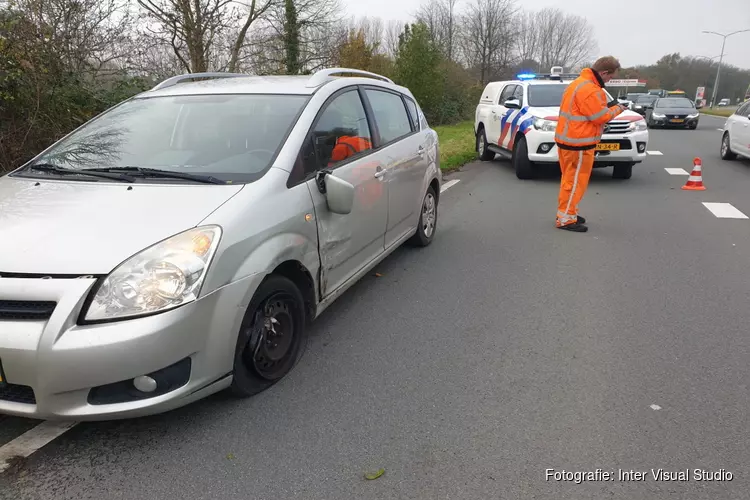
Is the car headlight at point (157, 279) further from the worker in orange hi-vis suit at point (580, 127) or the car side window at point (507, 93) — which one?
the car side window at point (507, 93)

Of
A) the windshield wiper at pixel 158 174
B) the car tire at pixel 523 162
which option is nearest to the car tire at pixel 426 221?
the windshield wiper at pixel 158 174

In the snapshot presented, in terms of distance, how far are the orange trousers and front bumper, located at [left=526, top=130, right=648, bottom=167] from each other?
292cm

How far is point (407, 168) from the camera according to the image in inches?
191

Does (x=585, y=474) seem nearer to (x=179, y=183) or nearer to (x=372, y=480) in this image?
(x=372, y=480)

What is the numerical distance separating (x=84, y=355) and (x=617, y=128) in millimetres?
9096

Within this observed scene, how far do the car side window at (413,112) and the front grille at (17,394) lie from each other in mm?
4057

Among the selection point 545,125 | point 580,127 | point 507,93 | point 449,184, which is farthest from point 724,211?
point 507,93

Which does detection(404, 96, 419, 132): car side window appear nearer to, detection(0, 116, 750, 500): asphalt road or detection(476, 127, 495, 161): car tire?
detection(0, 116, 750, 500): asphalt road

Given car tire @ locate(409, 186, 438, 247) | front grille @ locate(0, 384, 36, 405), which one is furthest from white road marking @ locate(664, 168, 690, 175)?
front grille @ locate(0, 384, 36, 405)

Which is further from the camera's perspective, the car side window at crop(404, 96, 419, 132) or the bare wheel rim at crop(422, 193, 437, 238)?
the bare wheel rim at crop(422, 193, 437, 238)

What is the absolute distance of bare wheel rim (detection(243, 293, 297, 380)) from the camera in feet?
9.25

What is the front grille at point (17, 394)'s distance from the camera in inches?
89.0

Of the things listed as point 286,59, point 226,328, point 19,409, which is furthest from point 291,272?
point 286,59

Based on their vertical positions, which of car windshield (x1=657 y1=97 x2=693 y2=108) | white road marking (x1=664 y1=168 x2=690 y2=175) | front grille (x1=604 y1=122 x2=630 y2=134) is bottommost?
white road marking (x1=664 y1=168 x2=690 y2=175)
